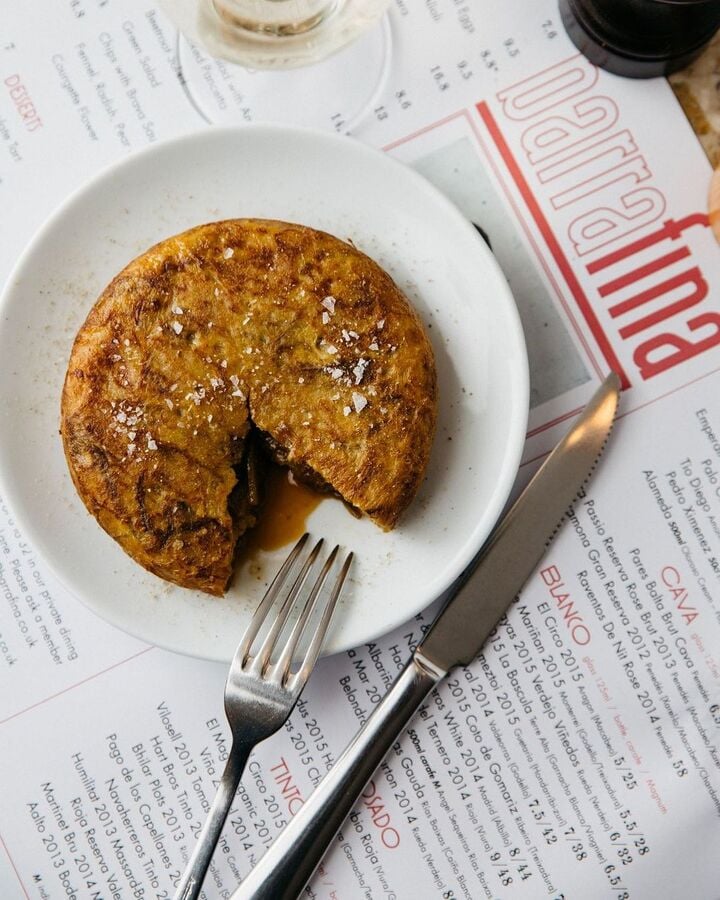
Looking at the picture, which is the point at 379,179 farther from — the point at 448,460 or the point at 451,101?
the point at 448,460

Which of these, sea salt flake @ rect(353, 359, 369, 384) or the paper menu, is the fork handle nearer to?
the paper menu

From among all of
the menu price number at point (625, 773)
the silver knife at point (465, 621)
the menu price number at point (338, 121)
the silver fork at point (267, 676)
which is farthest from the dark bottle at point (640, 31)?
the menu price number at point (625, 773)

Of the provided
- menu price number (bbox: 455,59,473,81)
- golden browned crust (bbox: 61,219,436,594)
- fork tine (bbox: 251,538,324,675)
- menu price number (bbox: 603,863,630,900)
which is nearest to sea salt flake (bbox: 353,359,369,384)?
golden browned crust (bbox: 61,219,436,594)

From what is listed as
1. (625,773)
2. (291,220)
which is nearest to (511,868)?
(625,773)

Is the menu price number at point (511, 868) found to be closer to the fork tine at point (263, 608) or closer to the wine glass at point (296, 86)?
the fork tine at point (263, 608)

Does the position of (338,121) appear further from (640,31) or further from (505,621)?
(505,621)

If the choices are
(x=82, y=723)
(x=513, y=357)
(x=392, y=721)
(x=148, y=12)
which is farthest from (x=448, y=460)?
(x=148, y=12)
